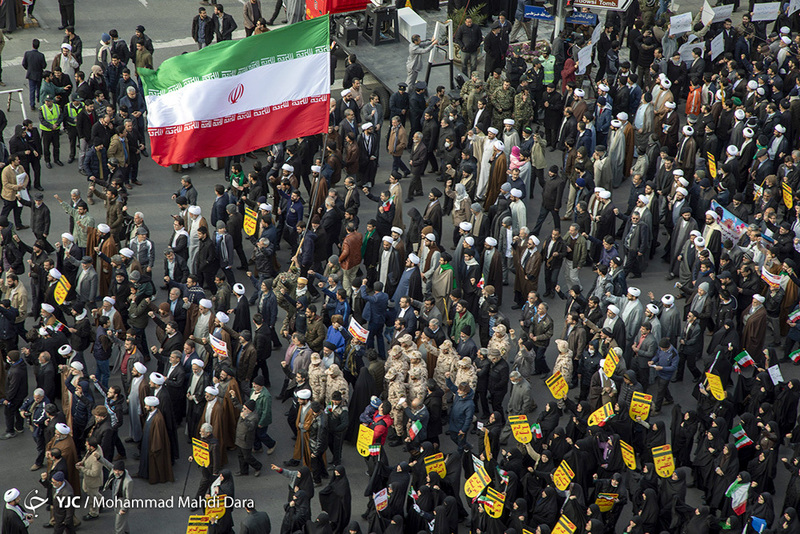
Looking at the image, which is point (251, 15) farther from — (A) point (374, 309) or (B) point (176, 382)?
(B) point (176, 382)

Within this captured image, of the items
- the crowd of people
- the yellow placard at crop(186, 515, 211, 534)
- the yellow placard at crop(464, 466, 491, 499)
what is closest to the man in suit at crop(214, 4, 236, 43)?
the crowd of people

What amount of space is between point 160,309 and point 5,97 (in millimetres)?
10413

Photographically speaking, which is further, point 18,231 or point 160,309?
point 18,231

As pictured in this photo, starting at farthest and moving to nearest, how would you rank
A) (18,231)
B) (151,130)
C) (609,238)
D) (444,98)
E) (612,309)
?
(444,98) → (18,231) → (609,238) → (612,309) → (151,130)

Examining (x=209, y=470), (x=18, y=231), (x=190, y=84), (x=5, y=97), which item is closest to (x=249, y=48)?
(x=190, y=84)

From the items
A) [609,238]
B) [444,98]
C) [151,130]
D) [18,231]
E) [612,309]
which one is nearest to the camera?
[151,130]

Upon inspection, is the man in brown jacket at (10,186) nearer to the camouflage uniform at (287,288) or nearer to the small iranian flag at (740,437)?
the camouflage uniform at (287,288)

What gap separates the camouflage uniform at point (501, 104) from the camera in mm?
23328

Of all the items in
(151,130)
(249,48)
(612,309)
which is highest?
(249,48)

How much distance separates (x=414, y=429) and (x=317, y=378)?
5.35 ft

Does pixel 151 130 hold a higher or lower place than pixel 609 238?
higher

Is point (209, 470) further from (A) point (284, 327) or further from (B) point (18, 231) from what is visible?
(B) point (18, 231)

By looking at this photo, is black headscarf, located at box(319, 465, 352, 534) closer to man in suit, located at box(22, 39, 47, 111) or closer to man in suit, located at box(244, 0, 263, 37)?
man in suit, located at box(22, 39, 47, 111)

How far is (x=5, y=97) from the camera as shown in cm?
2528
